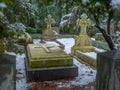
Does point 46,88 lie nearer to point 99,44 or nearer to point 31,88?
point 31,88

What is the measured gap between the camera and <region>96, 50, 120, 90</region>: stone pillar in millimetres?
2719

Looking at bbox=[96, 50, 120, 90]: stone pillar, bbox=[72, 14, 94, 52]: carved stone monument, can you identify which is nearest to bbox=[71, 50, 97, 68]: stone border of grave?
bbox=[72, 14, 94, 52]: carved stone monument

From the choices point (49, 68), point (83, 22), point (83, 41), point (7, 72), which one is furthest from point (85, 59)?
point (7, 72)

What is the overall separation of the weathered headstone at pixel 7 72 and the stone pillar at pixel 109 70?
3.50ft

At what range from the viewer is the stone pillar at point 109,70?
2719 millimetres

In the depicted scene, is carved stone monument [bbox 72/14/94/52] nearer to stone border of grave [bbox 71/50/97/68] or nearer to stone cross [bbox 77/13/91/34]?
stone cross [bbox 77/13/91/34]

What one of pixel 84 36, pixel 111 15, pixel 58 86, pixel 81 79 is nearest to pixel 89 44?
pixel 84 36

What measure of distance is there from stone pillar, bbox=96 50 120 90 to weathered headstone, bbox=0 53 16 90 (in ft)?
3.50

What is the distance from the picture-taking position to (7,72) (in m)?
2.59

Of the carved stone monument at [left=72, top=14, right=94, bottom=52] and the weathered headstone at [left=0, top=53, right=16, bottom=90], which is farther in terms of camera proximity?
the carved stone monument at [left=72, top=14, right=94, bottom=52]

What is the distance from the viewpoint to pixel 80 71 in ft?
23.5

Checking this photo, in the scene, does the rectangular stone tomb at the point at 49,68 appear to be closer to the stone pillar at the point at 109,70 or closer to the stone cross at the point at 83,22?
the stone pillar at the point at 109,70

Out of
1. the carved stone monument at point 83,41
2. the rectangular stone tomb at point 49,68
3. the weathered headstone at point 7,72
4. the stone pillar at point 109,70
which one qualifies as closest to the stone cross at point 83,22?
the carved stone monument at point 83,41

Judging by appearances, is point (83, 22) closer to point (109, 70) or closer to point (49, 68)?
point (49, 68)
